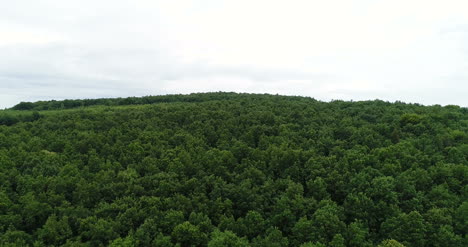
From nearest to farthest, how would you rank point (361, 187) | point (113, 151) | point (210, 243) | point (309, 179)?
1. point (210, 243)
2. point (361, 187)
3. point (309, 179)
4. point (113, 151)

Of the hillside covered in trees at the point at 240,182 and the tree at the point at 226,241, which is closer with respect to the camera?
the tree at the point at 226,241

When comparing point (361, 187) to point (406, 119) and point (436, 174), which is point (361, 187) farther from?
point (406, 119)

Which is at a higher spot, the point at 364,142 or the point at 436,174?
the point at 364,142

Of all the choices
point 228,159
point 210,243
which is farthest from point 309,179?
point 210,243

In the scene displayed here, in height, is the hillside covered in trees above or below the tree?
above

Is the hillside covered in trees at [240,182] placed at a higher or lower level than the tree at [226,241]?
higher

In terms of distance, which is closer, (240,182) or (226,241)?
(226,241)

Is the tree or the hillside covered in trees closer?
the tree

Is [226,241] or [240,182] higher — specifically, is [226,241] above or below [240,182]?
below
